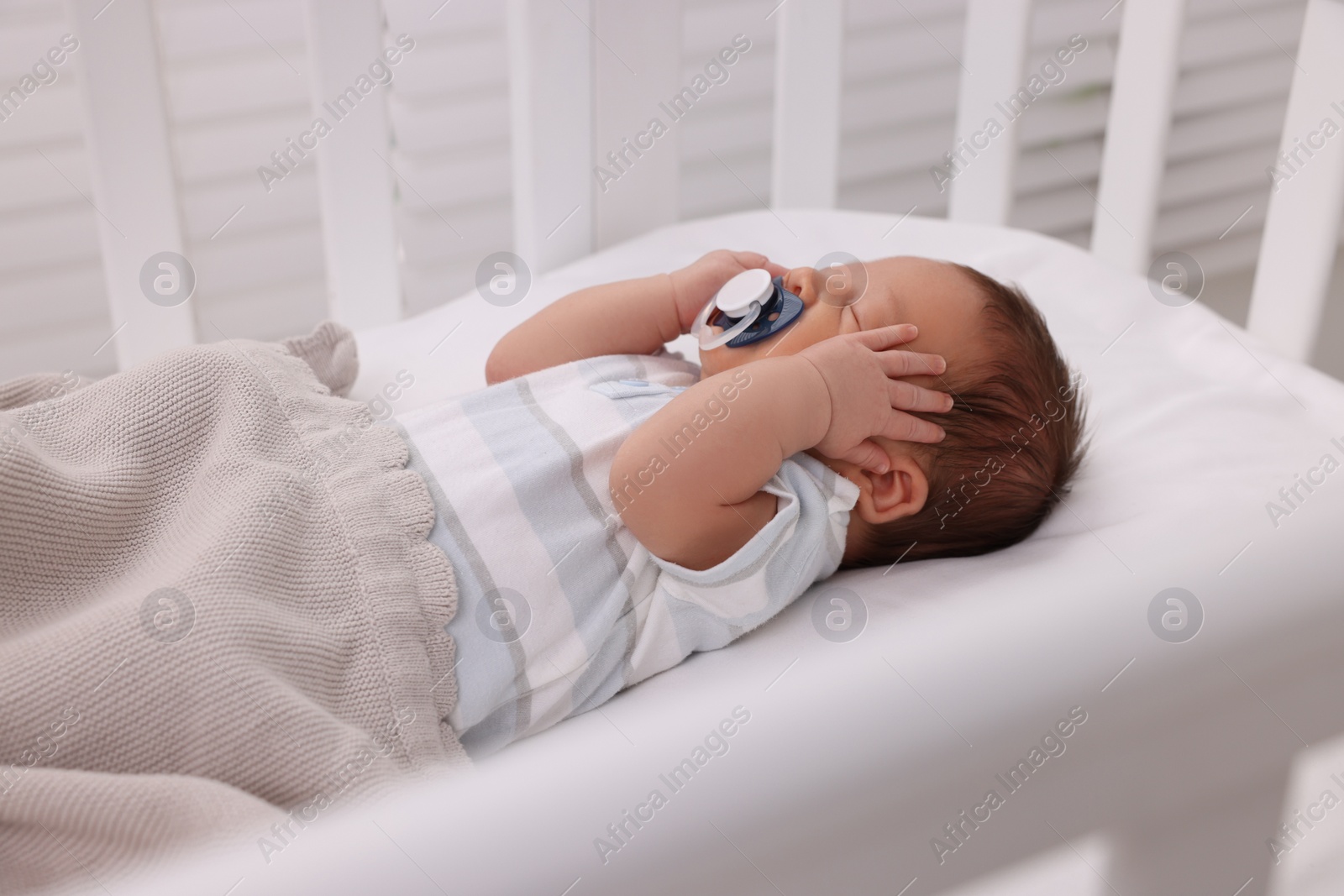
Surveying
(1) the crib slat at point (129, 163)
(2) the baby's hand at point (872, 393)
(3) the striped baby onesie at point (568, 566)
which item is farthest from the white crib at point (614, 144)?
(2) the baby's hand at point (872, 393)

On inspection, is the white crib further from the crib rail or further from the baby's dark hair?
the baby's dark hair

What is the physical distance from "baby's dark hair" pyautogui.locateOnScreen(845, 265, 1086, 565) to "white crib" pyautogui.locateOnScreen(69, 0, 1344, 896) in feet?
0.89

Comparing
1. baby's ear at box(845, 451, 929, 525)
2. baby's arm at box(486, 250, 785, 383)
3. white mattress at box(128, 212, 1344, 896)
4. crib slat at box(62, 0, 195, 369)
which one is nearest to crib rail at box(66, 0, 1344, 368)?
crib slat at box(62, 0, 195, 369)

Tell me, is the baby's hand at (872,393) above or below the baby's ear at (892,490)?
above

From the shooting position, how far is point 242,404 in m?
0.75

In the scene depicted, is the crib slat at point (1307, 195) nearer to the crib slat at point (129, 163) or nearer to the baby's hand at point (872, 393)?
the baby's hand at point (872, 393)

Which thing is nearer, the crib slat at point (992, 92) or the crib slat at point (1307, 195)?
the crib slat at point (1307, 195)

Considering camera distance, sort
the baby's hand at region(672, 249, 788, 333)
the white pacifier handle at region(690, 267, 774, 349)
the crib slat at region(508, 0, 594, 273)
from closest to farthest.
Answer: the white pacifier handle at region(690, 267, 774, 349) < the baby's hand at region(672, 249, 788, 333) < the crib slat at region(508, 0, 594, 273)

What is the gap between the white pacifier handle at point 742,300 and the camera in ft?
2.70

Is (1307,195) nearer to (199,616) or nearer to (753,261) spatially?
(753,261)

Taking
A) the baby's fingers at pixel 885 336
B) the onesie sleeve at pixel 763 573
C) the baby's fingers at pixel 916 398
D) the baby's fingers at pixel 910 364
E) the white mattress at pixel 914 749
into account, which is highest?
the white mattress at pixel 914 749

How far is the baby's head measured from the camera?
2.59 feet

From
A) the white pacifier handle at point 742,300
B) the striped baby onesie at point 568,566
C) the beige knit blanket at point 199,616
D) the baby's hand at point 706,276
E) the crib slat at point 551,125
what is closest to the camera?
the beige knit blanket at point 199,616

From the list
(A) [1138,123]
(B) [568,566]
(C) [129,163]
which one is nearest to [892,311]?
(B) [568,566]
